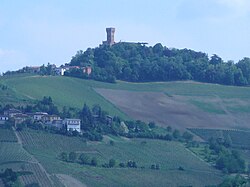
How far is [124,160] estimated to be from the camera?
67062mm

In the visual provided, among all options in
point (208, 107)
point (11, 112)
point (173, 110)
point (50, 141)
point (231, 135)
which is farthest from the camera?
point (208, 107)

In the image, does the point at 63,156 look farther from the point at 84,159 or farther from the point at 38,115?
the point at 38,115

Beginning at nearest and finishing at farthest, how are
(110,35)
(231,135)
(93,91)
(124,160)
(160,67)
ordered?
(124,160), (231,135), (93,91), (160,67), (110,35)

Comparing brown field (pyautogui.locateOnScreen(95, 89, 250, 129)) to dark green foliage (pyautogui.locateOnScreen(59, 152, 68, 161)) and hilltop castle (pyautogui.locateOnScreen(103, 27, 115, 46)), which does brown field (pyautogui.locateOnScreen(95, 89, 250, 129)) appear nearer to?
dark green foliage (pyautogui.locateOnScreen(59, 152, 68, 161))

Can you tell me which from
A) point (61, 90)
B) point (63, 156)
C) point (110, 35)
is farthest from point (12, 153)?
point (110, 35)

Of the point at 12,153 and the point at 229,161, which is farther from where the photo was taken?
the point at 229,161

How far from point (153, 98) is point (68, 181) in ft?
113

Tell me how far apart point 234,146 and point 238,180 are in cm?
1887

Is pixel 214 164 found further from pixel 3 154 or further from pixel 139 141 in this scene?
pixel 3 154

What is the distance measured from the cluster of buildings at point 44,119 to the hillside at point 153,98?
4765mm

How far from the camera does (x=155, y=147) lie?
72.6 metres

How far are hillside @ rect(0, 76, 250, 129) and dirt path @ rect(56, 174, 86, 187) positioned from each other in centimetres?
2455

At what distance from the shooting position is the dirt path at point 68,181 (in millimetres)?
56844

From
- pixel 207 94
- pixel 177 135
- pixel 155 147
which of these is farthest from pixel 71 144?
pixel 207 94
